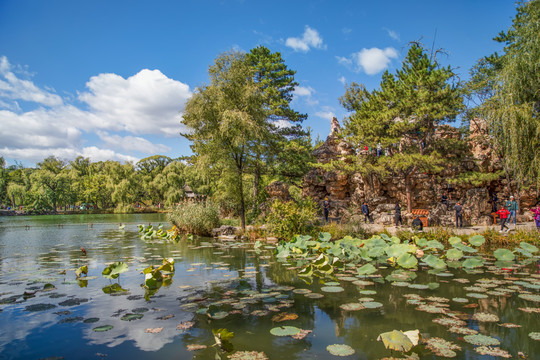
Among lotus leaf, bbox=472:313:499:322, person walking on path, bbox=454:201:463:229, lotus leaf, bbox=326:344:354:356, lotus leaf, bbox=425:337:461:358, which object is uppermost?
person walking on path, bbox=454:201:463:229

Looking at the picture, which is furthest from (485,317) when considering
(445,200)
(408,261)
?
(445,200)

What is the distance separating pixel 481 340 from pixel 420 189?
2159cm

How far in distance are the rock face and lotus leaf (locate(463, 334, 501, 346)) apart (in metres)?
15.6

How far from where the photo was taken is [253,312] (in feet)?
15.3

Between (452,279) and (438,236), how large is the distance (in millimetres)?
6568

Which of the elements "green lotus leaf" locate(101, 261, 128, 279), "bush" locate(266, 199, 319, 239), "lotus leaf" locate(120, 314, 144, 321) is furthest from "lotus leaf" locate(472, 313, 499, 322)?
"bush" locate(266, 199, 319, 239)

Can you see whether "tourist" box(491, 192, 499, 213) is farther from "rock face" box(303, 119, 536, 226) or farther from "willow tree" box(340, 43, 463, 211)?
"willow tree" box(340, 43, 463, 211)

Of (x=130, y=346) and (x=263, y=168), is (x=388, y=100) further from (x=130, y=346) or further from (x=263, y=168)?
(x=130, y=346)

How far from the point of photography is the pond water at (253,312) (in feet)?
11.7

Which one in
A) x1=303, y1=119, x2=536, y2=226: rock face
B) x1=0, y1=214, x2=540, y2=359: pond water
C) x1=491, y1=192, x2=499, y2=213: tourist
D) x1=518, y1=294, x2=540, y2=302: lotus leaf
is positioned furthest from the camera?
x1=491, y1=192, x2=499, y2=213: tourist

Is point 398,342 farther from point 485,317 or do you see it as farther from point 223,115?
point 223,115

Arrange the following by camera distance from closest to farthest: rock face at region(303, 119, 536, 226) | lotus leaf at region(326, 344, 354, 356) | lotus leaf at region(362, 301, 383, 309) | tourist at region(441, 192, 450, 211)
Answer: lotus leaf at region(326, 344, 354, 356)
lotus leaf at region(362, 301, 383, 309)
rock face at region(303, 119, 536, 226)
tourist at region(441, 192, 450, 211)

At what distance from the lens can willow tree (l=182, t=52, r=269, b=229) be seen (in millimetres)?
16766

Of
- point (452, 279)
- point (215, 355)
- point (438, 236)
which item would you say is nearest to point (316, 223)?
point (438, 236)
